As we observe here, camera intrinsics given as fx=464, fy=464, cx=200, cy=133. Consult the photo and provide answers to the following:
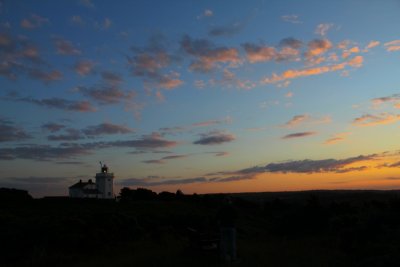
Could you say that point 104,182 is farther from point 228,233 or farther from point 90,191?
point 228,233

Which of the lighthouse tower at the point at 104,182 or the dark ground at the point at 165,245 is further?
the lighthouse tower at the point at 104,182

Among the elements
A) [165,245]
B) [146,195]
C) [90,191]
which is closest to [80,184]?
[90,191]

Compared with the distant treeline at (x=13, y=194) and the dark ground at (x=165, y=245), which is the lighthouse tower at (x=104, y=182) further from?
the dark ground at (x=165, y=245)

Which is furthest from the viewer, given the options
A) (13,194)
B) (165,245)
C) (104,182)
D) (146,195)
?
(104,182)

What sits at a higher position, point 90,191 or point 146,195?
point 90,191

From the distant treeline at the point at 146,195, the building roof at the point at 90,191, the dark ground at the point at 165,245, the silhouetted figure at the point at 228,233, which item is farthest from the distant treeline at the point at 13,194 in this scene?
the silhouetted figure at the point at 228,233

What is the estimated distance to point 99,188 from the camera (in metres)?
71.8

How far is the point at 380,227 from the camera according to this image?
57.3ft

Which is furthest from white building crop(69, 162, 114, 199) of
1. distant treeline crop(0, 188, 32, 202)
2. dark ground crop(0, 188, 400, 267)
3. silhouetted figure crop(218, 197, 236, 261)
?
silhouetted figure crop(218, 197, 236, 261)

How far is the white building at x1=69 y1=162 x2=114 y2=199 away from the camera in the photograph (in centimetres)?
7106

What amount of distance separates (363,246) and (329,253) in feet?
4.14

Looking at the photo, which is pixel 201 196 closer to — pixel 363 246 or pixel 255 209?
pixel 255 209

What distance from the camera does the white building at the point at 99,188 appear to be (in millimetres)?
71062

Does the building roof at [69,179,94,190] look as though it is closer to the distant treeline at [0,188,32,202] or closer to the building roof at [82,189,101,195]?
the building roof at [82,189,101,195]
